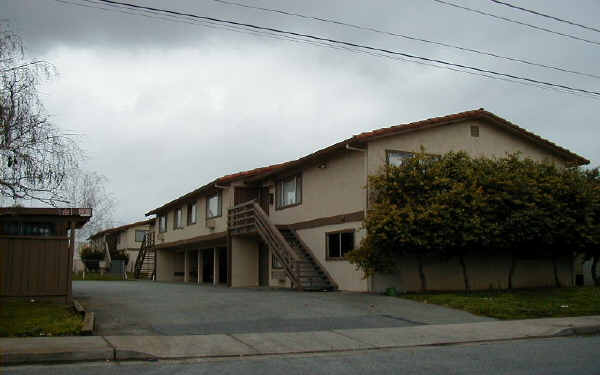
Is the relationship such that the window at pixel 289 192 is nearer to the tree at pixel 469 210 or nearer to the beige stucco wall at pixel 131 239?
the tree at pixel 469 210

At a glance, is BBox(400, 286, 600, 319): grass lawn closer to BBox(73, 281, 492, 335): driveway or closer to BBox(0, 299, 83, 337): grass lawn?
BBox(73, 281, 492, 335): driveway

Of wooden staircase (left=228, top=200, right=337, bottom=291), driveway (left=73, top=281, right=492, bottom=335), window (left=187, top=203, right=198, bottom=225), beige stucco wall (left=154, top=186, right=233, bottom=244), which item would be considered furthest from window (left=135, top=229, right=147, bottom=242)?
driveway (left=73, top=281, right=492, bottom=335)

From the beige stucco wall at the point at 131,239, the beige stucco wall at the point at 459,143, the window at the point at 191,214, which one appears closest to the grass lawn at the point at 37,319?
the beige stucco wall at the point at 459,143

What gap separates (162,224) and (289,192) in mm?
19733

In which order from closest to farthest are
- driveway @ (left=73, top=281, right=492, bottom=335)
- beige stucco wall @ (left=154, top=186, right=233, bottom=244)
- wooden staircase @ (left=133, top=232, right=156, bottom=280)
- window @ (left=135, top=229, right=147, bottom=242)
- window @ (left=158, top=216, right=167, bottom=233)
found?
driveway @ (left=73, top=281, right=492, bottom=335), beige stucco wall @ (left=154, top=186, right=233, bottom=244), window @ (left=158, top=216, right=167, bottom=233), wooden staircase @ (left=133, top=232, right=156, bottom=280), window @ (left=135, top=229, right=147, bottom=242)

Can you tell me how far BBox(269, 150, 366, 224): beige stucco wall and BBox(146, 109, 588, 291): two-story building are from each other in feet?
0.12

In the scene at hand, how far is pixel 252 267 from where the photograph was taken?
92.9 ft

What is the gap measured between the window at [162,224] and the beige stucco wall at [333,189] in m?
18.9

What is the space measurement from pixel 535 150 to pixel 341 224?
8840 mm

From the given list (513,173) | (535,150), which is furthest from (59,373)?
(535,150)

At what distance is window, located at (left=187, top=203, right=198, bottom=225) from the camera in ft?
117

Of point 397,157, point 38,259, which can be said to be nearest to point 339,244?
point 397,157

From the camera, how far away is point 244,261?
28219mm

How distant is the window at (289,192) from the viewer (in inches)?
1006
